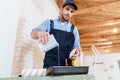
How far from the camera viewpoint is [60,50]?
151 cm


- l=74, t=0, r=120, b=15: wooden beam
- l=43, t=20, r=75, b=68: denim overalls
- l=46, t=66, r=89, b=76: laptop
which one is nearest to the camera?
l=46, t=66, r=89, b=76: laptop

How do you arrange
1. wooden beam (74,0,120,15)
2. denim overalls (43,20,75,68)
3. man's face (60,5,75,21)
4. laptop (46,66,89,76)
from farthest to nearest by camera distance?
wooden beam (74,0,120,15)
man's face (60,5,75,21)
denim overalls (43,20,75,68)
laptop (46,66,89,76)

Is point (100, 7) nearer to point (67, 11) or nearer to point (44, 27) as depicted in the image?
point (67, 11)

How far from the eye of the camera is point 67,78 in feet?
2.60

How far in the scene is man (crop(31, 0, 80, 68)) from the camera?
1.48 meters

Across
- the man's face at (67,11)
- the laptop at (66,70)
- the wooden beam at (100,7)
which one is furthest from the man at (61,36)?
the wooden beam at (100,7)

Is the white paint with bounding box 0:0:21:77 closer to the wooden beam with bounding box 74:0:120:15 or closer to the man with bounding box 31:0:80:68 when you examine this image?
the man with bounding box 31:0:80:68

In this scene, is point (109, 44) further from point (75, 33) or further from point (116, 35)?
point (75, 33)

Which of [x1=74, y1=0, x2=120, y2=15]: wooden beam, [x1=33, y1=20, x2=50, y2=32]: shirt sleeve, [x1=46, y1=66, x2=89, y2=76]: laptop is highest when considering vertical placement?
[x1=74, y1=0, x2=120, y2=15]: wooden beam

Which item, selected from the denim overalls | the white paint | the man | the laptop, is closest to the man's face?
the man

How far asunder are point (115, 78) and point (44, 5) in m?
4.64

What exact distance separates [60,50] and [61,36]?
0.42 ft

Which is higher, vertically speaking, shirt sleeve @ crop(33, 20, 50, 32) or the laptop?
shirt sleeve @ crop(33, 20, 50, 32)

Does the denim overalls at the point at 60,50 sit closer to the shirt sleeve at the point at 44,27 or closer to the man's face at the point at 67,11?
the shirt sleeve at the point at 44,27
